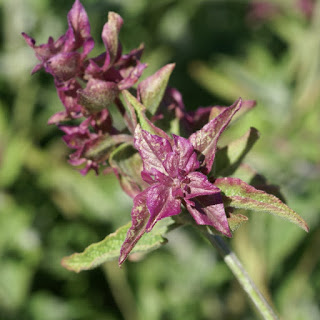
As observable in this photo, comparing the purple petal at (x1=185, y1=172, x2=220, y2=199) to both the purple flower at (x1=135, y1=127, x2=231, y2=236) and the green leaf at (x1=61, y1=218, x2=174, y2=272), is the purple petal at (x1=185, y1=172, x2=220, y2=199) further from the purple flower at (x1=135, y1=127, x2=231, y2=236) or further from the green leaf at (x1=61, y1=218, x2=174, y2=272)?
the green leaf at (x1=61, y1=218, x2=174, y2=272)

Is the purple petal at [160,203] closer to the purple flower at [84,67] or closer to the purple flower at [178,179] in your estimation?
the purple flower at [178,179]

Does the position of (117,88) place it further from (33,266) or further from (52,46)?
(33,266)

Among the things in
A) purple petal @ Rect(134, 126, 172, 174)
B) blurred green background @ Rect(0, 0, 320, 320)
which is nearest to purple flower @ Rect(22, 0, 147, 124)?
purple petal @ Rect(134, 126, 172, 174)

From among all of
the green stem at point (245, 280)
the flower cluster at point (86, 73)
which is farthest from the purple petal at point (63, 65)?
the green stem at point (245, 280)

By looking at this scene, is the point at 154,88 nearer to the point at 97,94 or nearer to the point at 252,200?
the point at 97,94

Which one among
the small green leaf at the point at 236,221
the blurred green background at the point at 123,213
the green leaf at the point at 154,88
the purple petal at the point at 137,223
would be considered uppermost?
the green leaf at the point at 154,88
